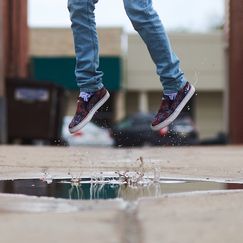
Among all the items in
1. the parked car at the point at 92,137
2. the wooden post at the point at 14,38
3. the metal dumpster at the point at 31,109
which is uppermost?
the wooden post at the point at 14,38

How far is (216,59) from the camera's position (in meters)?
Answer: 36.6

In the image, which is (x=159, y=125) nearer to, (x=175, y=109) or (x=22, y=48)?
(x=175, y=109)

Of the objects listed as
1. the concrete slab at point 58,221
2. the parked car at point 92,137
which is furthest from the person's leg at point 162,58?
the parked car at point 92,137

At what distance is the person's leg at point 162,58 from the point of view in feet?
14.8

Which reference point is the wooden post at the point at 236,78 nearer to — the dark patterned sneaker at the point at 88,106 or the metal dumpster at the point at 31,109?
the metal dumpster at the point at 31,109

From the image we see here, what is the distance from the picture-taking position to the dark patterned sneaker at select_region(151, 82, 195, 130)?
15.5 ft

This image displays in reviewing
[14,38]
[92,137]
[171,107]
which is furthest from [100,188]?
[92,137]

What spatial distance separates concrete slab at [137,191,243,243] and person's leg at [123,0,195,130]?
3.15 ft

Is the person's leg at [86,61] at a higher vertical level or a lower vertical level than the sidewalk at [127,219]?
higher

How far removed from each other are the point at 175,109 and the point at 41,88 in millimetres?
10352

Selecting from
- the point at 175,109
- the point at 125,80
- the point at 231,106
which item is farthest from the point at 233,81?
the point at 125,80

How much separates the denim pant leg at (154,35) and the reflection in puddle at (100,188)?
0.74m

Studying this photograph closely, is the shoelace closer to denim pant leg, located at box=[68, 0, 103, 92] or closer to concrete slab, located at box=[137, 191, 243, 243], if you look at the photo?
denim pant leg, located at box=[68, 0, 103, 92]

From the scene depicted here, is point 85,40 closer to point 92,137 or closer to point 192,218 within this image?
point 192,218
